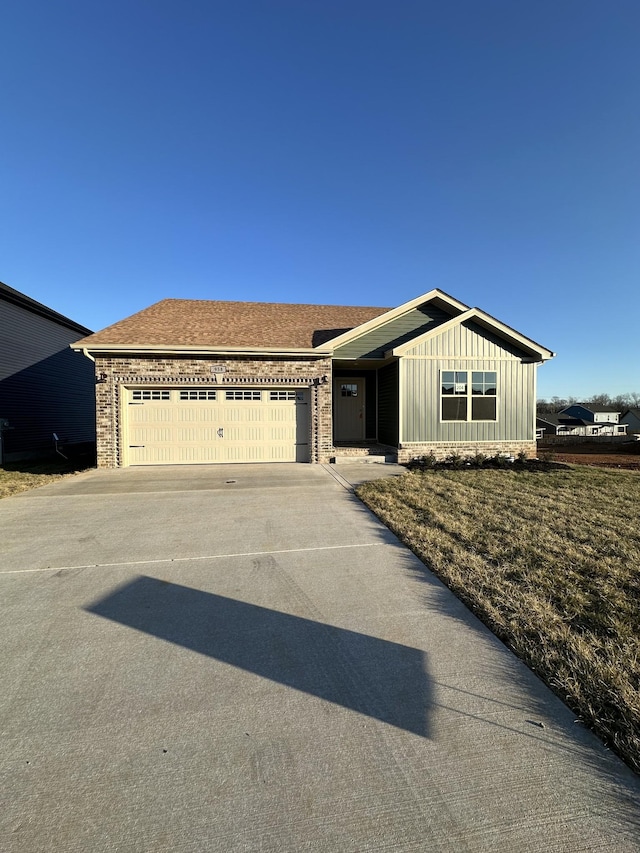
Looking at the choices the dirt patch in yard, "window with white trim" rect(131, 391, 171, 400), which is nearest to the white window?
"window with white trim" rect(131, 391, 171, 400)

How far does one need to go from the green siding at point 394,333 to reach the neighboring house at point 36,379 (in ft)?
38.8

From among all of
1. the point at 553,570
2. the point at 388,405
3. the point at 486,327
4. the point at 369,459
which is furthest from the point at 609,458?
the point at 553,570

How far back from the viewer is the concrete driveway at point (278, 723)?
5.10 feet

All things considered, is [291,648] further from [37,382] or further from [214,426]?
[37,382]

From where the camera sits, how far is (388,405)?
12.6m

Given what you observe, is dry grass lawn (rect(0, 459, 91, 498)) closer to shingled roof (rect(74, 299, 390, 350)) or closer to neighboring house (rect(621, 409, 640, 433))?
shingled roof (rect(74, 299, 390, 350))

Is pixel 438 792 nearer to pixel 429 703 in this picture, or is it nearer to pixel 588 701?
pixel 429 703

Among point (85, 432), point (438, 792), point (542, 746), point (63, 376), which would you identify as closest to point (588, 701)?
point (542, 746)

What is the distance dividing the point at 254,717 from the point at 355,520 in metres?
3.77

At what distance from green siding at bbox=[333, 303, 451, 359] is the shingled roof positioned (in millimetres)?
964

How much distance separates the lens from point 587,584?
3578 millimetres

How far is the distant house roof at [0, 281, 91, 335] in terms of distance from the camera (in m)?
13.9

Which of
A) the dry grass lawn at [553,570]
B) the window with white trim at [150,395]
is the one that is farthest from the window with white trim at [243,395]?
the dry grass lawn at [553,570]

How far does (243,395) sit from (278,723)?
9.85m
